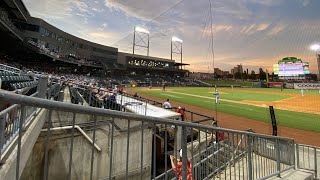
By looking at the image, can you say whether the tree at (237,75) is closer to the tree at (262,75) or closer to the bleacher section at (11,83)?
the tree at (262,75)

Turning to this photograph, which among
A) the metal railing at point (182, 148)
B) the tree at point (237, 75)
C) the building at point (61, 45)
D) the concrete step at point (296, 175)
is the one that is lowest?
the concrete step at point (296, 175)

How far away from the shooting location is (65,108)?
5.21 feet

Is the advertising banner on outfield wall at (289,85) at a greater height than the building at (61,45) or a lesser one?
lesser

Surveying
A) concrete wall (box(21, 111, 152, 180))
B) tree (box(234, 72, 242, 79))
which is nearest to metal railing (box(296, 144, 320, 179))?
concrete wall (box(21, 111, 152, 180))

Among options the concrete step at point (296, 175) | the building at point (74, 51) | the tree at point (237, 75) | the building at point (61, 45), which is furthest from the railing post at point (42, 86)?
the tree at point (237, 75)

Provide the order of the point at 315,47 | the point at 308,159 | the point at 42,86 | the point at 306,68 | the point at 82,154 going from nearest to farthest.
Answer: the point at 42,86
the point at 82,154
the point at 308,159
the point at 315,47
the point at 306,68

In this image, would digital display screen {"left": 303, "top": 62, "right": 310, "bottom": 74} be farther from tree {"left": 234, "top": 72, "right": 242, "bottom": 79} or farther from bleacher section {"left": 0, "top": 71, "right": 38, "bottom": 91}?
tree {"left": 234, "top": 72, "right": 242, "bottom": 79}

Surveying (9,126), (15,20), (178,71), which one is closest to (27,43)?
(15,20)

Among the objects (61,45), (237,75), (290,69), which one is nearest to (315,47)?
(290,69)

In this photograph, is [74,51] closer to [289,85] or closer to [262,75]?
[289,85]

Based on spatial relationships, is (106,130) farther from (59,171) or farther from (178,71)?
(178,71)

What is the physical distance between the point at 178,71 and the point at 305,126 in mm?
86679

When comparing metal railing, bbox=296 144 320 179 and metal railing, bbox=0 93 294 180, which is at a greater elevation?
metal railing, bbox=0 93 294 180

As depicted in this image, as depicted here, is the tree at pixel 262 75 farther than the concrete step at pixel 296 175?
Yes
